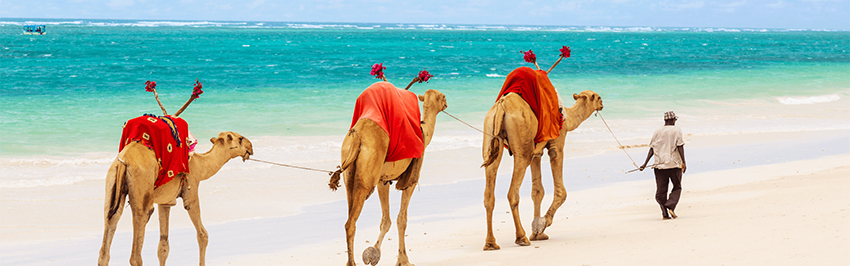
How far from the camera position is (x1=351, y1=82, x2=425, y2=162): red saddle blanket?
22.7ft

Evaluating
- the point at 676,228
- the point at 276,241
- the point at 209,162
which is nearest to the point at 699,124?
the point at 676,228

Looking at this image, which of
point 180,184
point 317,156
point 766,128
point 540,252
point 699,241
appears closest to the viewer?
point 180,184

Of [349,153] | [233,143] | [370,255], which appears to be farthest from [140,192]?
[370,255]

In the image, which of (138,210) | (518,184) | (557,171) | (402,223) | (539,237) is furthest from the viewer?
(557,171)

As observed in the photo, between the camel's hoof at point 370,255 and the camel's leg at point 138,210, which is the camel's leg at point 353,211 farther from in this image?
the camel's leg at point 138,210

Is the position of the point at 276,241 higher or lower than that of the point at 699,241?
lower

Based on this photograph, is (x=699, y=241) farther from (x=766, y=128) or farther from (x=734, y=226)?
(x=766, y=128)

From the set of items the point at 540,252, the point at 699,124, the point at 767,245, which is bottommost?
the point at 699,124

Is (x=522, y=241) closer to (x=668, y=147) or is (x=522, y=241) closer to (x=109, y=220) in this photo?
(x=668, y=147)

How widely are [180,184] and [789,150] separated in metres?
14.4

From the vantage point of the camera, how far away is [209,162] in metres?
7.26

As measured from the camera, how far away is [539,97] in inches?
336

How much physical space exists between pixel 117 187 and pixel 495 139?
12.8 feet

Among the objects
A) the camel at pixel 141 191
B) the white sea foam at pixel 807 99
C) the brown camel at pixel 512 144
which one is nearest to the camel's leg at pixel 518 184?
the brown camel at pixel 512 144
